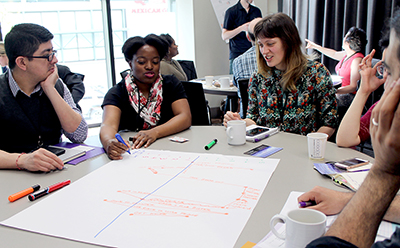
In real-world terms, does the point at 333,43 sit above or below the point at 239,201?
above

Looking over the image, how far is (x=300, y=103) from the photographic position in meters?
1.87

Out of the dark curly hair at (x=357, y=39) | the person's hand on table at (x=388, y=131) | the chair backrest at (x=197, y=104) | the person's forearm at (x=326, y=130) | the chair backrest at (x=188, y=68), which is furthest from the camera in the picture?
the chair backrest at (x=188, y=68)

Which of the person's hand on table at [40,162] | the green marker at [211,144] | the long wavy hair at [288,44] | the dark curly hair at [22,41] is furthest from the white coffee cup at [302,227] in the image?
the dark curly hair at [22,41]

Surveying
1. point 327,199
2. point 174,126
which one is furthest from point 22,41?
point 327,199

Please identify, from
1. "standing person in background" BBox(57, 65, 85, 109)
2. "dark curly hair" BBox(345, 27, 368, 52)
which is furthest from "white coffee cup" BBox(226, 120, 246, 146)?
"dark curly hair" BBox(345, 27, 368, 52)

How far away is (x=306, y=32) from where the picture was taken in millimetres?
4738

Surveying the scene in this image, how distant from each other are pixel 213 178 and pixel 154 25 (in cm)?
452

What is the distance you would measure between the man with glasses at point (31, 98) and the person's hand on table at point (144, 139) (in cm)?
39

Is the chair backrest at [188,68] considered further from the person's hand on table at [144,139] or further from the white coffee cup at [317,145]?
the white coffee cup at [317,145]

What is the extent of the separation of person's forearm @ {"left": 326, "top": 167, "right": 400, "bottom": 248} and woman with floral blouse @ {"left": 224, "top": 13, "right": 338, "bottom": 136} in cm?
111

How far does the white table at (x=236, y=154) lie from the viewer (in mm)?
824

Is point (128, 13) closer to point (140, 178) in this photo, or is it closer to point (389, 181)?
point (140, 178)

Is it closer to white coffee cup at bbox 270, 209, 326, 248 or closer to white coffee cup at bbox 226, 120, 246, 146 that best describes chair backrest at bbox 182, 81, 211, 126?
white coffee cup at bbox 226, 120, 246, 146

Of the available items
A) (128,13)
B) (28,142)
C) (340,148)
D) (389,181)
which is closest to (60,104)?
(28,142)
